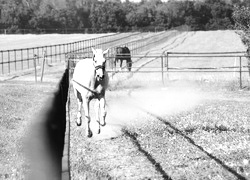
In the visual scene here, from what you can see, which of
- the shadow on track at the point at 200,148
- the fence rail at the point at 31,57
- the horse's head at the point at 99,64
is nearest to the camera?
the shadow on track at the point at 200,148

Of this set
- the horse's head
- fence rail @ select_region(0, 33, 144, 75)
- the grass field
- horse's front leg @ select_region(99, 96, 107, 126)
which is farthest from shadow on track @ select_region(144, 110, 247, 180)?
fence rail @ select_region(0, 33, 144, 75)

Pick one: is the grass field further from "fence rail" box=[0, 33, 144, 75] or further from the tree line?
the tree line

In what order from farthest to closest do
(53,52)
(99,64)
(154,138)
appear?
1. (53,52)
2. (154,138)
3. (99,64)

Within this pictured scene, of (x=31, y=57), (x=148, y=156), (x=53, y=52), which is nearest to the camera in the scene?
(x=148, y=156)

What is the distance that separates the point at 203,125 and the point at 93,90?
2.98m

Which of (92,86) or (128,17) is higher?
(128,17)

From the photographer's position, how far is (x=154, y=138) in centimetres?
943

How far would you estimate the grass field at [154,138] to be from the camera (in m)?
7.08

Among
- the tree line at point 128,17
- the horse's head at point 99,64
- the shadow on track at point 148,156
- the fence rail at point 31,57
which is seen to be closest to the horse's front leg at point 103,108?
the horse's head at point 99,64

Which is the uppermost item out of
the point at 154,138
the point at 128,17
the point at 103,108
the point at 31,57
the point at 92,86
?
the point at 128,17

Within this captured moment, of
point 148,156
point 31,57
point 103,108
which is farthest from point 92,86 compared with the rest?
point 31,57

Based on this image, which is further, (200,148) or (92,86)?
(92,86)

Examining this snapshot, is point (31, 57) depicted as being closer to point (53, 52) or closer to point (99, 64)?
point (53, 52)

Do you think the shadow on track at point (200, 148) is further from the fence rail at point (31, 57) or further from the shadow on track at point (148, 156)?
the fence rail at point (31, 57)
